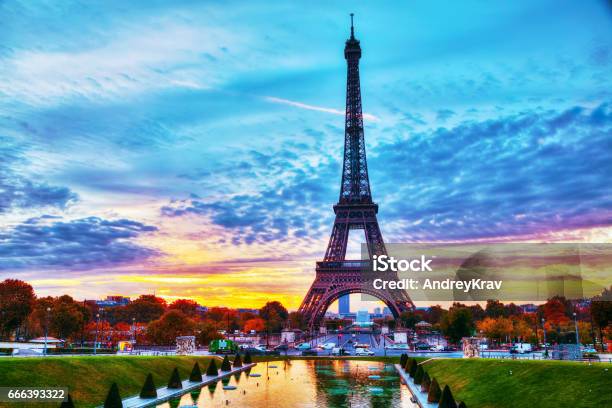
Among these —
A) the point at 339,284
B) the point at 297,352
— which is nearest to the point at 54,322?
the point at 297,352

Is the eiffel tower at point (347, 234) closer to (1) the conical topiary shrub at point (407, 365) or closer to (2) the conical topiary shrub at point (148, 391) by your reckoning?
(1) the conical topiary shrub at point (407, 365)

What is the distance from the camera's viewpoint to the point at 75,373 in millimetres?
33344

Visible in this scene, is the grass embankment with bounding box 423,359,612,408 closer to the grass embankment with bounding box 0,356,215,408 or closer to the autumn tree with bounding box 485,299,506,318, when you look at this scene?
the grass embankment with bounding box 0,356,215,408

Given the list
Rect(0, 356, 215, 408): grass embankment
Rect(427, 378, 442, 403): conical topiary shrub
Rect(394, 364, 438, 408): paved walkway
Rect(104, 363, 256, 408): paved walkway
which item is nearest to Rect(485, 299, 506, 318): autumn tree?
Rect(394, 364, 438, 408): paved walkway

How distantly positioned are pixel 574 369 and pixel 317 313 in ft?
208

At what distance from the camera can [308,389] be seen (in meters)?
38.9

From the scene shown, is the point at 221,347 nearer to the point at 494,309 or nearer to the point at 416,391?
the point at 416,391

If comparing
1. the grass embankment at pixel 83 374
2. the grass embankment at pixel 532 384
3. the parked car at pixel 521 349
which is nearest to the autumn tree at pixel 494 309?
the parked car at pixel 521 349

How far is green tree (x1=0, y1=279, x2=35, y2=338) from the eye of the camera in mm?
82637

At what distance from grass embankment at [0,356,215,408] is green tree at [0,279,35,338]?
51714mm

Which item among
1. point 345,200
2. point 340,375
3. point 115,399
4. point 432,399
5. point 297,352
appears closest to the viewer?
point 115,399

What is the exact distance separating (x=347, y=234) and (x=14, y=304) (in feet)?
189

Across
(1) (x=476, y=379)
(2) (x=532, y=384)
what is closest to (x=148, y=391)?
(1) (x=476, y=379)

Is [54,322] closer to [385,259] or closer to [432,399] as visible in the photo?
[385,259]
